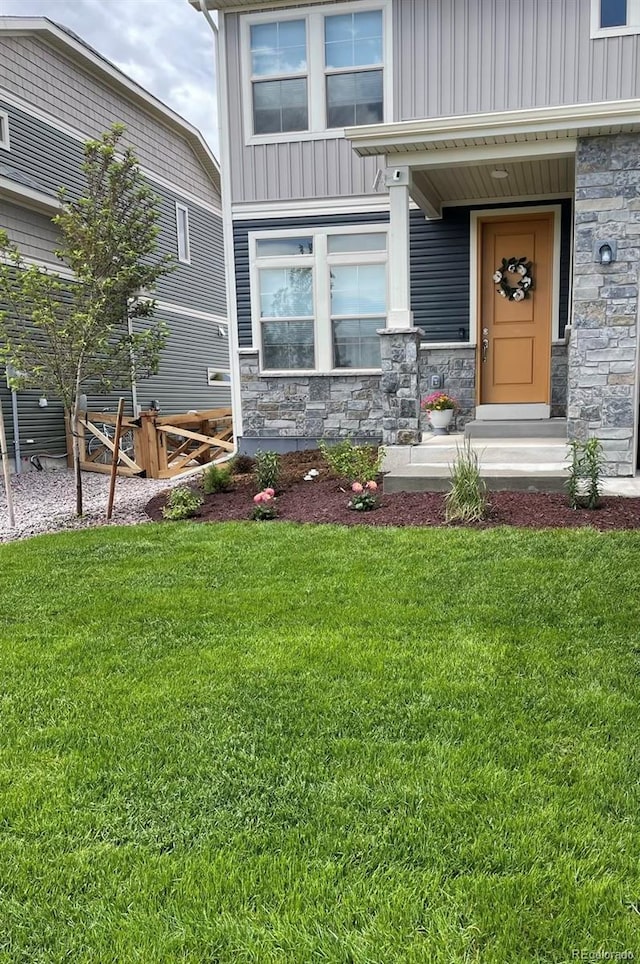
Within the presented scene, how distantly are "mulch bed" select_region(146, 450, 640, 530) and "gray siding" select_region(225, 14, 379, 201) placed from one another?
3723 millimetres

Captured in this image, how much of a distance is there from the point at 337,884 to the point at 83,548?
3.79 meters

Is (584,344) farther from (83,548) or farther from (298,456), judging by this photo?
(83,548)

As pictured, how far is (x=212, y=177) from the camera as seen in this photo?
16.3 meters

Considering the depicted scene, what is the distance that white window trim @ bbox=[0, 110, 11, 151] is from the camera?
395 inches

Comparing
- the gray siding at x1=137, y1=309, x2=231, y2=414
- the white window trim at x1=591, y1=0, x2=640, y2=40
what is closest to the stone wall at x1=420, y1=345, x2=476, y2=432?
the white window trim at x1=591, y1=0, x2=640, y2=40

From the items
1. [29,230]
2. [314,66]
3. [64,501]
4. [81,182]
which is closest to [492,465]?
[64,501]

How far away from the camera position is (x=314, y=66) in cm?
816

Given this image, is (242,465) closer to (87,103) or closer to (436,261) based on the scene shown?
(436,261)

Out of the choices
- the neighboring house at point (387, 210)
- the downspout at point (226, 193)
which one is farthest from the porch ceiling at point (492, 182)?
the downspout at point (226, 193)

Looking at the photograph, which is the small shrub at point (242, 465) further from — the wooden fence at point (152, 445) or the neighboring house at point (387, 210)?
the wooden fence at point (152, 445)

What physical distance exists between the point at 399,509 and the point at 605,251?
295 centimetres

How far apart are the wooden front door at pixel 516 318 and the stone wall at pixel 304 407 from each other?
4.63ft

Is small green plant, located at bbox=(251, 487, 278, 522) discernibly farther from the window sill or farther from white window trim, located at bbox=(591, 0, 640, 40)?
white window trim, located at bbox=(591, 0, 640, 40)

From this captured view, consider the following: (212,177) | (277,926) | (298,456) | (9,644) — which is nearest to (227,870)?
(277,926)
